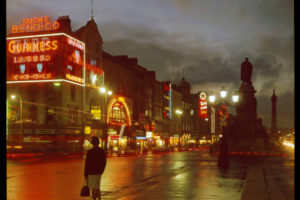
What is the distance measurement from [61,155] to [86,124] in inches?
326

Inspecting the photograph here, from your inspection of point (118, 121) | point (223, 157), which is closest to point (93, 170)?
point (223, 157)

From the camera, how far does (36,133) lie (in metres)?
51.7

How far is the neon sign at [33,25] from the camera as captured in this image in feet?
176

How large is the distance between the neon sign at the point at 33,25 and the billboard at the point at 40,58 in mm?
1278

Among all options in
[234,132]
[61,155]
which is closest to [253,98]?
[234,132]

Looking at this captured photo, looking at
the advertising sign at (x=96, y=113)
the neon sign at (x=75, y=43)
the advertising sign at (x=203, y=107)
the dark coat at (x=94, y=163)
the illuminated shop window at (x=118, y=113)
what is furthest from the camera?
the advertising sign at (x=203, y=107)

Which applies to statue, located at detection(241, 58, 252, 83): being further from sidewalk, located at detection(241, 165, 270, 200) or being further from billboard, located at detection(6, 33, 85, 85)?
sidewalk, located at detection(241, 165, 270, 200)

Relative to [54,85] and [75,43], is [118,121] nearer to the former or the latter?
[75,43]

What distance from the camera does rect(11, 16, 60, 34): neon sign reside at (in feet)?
176

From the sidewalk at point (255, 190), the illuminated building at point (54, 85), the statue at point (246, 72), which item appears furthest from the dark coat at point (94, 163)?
the illuminated building at point (54, 85)

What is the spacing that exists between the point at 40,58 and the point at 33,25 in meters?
5.31

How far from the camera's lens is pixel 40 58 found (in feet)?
171

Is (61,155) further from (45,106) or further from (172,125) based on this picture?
(172,125)

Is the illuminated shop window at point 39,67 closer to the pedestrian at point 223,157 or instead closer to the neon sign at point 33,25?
the neon sign at point 33,25
